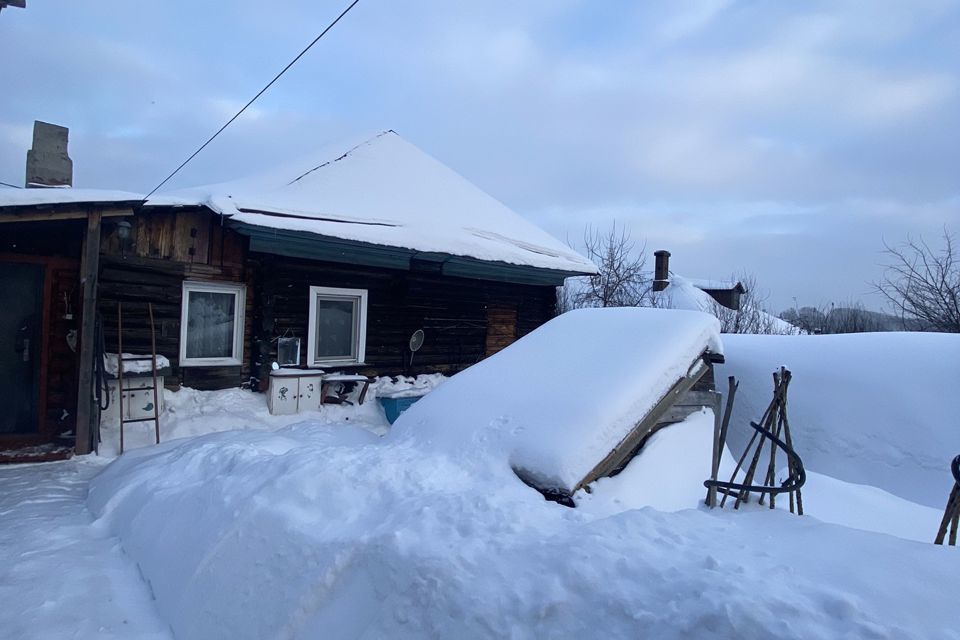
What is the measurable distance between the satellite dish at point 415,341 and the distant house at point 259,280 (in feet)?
0.28

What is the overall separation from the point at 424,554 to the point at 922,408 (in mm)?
5183

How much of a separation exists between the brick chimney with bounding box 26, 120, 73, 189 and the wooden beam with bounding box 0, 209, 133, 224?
3.91m

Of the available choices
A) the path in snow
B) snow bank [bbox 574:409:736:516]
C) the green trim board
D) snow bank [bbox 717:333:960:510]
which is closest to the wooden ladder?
the path in snow

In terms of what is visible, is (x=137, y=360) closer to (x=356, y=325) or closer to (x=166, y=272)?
(x=166, y=272)

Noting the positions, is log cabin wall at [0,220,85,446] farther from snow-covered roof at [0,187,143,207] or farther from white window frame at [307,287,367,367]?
white window frame at [307,287,367,367]

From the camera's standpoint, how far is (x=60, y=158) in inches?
337

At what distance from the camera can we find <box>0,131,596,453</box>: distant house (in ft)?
20.7

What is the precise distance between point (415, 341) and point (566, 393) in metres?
5.76

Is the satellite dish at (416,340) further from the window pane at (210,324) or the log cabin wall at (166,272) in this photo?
the window pane at (210,324)

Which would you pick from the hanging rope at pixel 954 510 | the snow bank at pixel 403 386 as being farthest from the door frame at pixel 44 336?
the hanging rope at pixel 954 510

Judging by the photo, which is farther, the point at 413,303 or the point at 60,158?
the point at 413,303

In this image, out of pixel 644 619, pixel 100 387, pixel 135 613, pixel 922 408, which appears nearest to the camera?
pixel 644 619

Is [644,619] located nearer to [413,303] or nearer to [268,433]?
[268,433]

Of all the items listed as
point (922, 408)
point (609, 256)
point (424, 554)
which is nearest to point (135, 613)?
point (424, 554)
